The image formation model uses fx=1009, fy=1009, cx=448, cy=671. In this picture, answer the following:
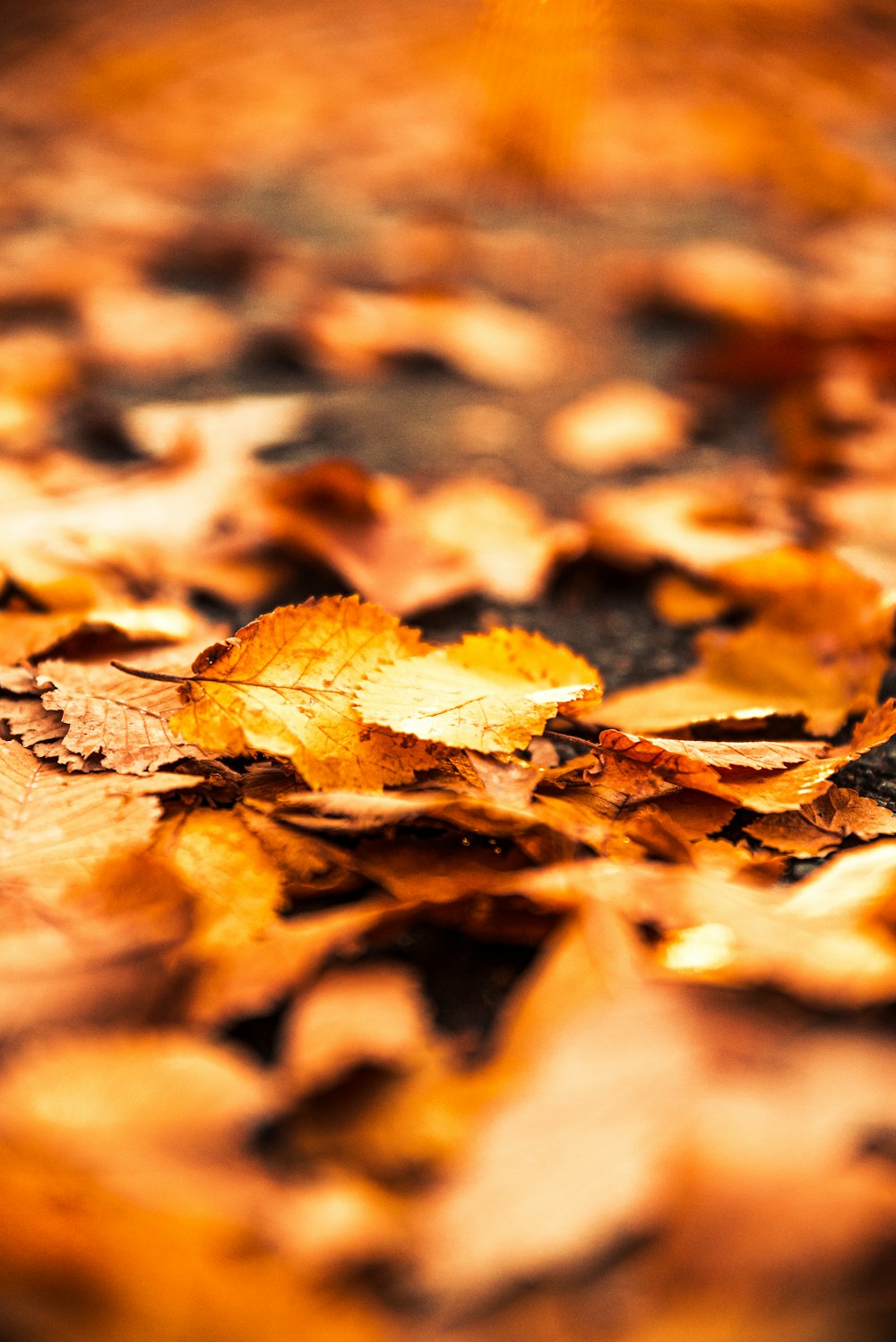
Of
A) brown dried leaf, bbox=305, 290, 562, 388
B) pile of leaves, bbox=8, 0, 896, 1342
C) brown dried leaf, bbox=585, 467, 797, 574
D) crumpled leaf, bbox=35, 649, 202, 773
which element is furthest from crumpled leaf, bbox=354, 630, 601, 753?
brown dried leaf, bbox=305, 290, 562, 388

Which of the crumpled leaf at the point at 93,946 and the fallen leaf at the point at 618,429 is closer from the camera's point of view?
the crumpled leaf at the point at 93,946

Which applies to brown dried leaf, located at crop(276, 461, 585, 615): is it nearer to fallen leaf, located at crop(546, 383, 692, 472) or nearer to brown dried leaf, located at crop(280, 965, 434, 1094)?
fallen leaf, located at crop(546, 383, 692, 472)

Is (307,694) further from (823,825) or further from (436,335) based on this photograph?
(436,335)

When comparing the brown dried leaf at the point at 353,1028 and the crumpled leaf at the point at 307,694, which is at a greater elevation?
the crumpled leaf at the point at 307,694

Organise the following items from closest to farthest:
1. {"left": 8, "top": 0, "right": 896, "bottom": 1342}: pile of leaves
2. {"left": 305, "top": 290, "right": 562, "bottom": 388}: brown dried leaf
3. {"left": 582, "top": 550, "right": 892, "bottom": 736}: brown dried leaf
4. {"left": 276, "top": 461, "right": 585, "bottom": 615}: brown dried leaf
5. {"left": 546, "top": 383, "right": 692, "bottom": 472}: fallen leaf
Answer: {"left": 8, "top": 0, "right": 896, "bottom": 1342}: pile of leaves, {"left": 582, "top": 550, "right": 892, "bottom": 736}: brown dried leaf, {"left": 276, "top": 461, "right": 585, "bottom": 615}: brown dried leaf, {"left": 546, "top": 383, "right": 692, "bottom": 472}: fallen leaf, {"left": 305, "top": 290, "right": 562, "bottom": 388}: brown dried leaf

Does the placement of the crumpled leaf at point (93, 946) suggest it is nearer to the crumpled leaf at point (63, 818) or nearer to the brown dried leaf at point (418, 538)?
the crumpled leaf at point (63, 818)

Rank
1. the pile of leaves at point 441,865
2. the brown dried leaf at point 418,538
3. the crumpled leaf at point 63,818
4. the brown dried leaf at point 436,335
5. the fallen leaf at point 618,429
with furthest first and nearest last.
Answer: the brown dried leaf at point 436,335 → the fallen leaf at point 618,429 → the brown dried leaf at point 418,538 → the crumpled leaf at point 63,818 → the pile of leaves at point 441,865

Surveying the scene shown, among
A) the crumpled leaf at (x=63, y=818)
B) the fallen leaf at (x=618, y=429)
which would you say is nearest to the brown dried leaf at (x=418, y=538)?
the fallen leaf at (x=618, y=429)

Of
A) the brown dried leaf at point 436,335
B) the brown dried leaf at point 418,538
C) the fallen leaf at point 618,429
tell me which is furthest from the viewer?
the brown dried leaf at point 436,335
